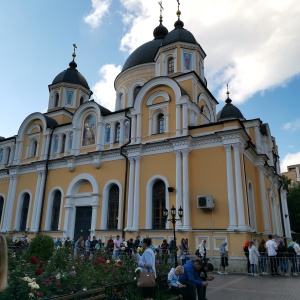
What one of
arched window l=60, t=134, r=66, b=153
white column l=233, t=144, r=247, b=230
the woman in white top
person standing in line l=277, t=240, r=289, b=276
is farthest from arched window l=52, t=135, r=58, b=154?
person standing in line l=277, t=240, r=289, b=276

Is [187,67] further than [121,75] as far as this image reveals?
No

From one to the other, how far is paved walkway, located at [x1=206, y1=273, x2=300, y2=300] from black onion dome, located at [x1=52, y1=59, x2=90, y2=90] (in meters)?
23.8

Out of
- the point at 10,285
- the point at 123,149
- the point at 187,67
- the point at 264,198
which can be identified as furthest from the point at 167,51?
the point at 10,285

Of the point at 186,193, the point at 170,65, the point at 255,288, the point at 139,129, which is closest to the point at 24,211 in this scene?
the point at 139,129

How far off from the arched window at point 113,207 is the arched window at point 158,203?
298cm

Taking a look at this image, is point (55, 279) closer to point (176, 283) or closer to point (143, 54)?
point (176, 283)

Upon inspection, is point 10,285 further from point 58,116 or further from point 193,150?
point 58,116

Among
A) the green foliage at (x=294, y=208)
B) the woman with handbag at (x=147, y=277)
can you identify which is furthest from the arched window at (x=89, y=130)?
the green foliage at (x=294, y=208)

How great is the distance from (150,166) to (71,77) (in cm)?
1569

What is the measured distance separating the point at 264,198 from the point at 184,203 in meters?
6.73

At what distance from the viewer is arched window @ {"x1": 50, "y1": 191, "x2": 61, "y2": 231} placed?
2348 centimetres

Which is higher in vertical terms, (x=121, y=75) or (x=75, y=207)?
(x=121, y=75)

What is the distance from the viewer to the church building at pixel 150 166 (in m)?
17.4

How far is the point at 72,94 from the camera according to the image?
29.9 m
